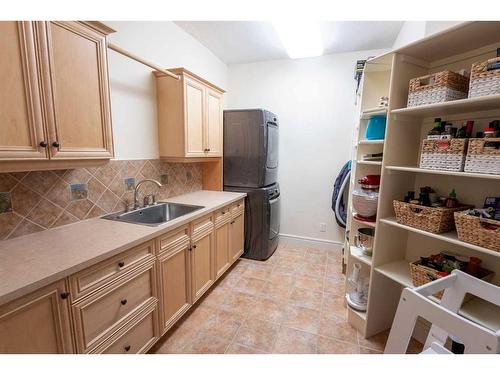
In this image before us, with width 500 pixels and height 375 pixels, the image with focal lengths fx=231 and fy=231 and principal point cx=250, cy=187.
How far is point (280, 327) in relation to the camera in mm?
1837

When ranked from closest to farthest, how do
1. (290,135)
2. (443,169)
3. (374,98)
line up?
(443,169) < (374,98) < (290,135)

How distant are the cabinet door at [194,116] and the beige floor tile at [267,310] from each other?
1.54 metres

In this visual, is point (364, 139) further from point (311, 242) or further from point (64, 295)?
point (64, 295)

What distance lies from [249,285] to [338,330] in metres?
0.93

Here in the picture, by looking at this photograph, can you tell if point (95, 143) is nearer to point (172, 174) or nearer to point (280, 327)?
point (172, 174)

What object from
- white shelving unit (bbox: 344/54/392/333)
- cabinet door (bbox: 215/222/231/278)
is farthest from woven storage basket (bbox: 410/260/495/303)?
cabinet door (bbox: 215/222/231/278)

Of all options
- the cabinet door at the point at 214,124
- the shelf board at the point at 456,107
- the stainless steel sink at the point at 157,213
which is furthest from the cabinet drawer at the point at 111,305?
the shelf board at the point at 456,107

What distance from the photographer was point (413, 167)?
1533 mm

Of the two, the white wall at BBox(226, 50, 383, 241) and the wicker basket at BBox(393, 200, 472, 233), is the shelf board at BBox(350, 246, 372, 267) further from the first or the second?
the white wall at BBox(226, 50, 383, 241)

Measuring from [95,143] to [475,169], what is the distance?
2046 mm

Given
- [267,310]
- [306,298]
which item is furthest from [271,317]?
[306,298]

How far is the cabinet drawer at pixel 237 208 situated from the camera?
258 cm

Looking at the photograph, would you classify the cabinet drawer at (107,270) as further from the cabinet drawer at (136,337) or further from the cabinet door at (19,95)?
the cabinet door at (19,95)
